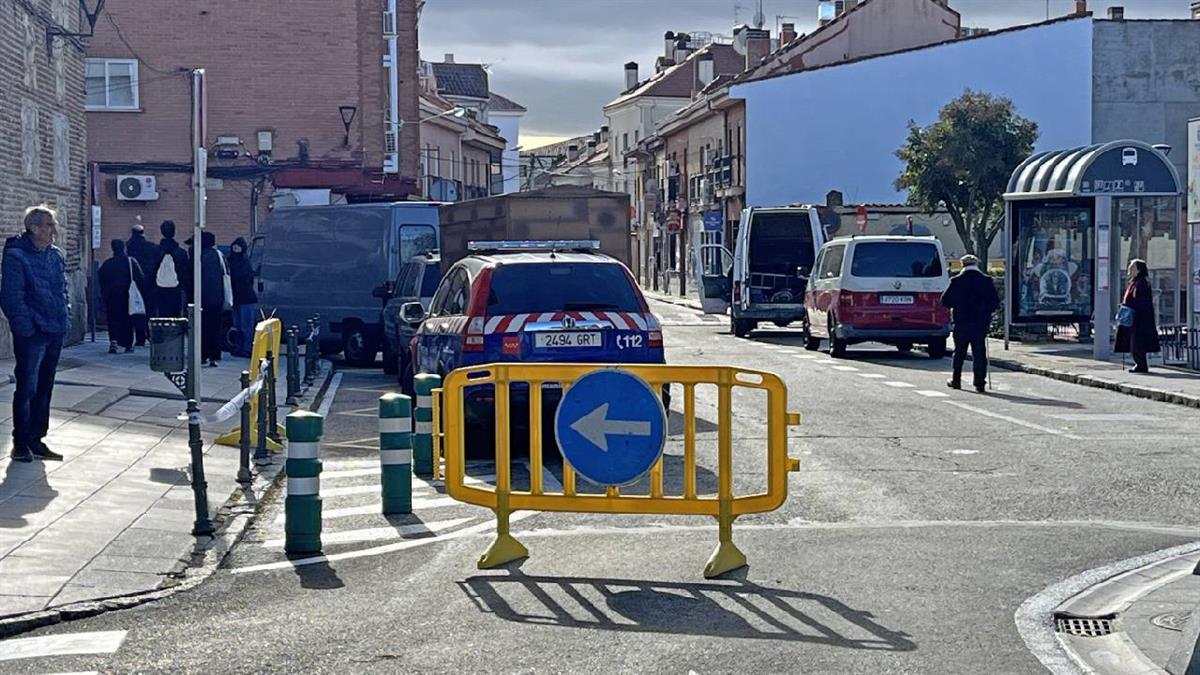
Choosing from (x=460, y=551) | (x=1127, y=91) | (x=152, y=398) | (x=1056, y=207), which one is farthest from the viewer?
(x=1127, y=91)

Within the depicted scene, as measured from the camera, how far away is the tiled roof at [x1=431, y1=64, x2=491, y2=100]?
105 m

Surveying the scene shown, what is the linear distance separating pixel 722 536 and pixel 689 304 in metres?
47.7

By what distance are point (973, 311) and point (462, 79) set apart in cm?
8786

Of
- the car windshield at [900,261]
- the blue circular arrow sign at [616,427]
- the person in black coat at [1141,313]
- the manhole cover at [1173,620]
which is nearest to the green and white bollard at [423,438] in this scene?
the blue circular arrow sign at [616,427]

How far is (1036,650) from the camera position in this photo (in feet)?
23.3

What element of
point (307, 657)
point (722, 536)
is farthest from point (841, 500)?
point (307, 657)

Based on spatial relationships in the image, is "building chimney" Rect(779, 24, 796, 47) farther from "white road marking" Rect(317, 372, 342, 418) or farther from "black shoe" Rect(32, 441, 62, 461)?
"black shoe" Rect(32, 441, 62, 461)

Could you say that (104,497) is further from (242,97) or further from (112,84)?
(242,97)

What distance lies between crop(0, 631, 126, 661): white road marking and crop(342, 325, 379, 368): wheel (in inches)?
722

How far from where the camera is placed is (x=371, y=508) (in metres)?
11.4

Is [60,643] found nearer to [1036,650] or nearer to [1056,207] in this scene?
[1036,650]

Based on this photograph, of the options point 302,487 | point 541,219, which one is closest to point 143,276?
point 541,219

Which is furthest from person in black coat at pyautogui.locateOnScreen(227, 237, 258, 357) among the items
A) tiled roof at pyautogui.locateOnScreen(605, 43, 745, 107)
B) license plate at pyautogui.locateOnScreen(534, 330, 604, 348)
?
tiled roof at pyautogui.locateOnScreen(605, 43, 745, 107)

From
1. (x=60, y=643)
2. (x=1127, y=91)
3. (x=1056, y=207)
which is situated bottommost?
(x=60, y=643)
